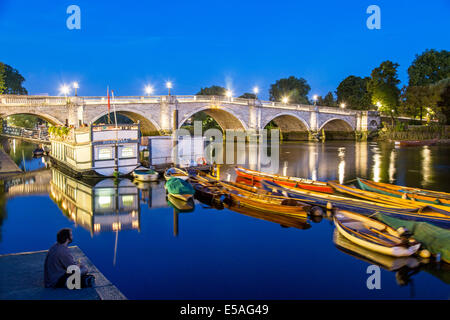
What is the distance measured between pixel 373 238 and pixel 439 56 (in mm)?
80757

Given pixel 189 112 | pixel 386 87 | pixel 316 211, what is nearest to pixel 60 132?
pixel 189 112

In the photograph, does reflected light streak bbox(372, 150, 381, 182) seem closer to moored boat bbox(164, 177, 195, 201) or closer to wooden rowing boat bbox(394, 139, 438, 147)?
moored boat bbox(164, 177, 195, 201)

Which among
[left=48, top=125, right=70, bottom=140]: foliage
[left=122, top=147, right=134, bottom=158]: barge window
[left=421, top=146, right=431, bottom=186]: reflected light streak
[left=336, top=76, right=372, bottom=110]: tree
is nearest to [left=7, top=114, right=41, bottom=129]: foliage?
[left=48, top=125, right=70, bottom=140]: foliage

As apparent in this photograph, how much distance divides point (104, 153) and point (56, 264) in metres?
18.5

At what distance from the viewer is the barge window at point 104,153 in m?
23.9

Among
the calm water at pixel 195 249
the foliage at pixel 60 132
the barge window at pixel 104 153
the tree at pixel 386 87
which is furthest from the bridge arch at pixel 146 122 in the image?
the tree at pixel 386 87

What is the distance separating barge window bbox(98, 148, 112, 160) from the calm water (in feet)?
10.3

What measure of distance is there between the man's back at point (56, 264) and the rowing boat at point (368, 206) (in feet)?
35.8

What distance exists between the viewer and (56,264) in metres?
6.59

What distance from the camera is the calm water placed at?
8914 millimetres

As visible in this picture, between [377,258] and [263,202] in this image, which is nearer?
[377,258]

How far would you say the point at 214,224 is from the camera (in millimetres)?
14734

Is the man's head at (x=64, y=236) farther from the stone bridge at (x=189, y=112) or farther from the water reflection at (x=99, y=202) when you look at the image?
the stone bridge at (x=189, y=112)

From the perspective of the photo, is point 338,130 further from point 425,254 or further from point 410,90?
point 425,254
